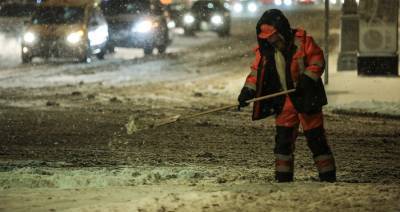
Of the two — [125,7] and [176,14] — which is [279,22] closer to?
[125,7]

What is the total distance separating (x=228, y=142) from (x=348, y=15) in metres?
11.4

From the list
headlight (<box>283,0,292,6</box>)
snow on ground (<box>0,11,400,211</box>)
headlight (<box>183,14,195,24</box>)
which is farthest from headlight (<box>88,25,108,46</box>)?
headlight (<box>283,0,292,6</box>)

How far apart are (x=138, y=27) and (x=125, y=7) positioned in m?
1.29

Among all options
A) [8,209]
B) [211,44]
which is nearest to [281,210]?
[8,209]

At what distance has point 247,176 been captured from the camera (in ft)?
27.8

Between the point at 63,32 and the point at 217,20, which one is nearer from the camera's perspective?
the point at 63,32

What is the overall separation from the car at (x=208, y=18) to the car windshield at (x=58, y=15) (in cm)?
1262

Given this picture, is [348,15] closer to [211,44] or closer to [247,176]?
[211,44]

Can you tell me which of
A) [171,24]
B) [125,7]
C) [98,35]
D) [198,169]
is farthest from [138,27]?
[198,169]

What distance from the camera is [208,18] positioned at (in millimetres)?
37688

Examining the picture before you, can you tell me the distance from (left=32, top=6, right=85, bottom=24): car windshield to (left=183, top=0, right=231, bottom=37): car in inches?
497

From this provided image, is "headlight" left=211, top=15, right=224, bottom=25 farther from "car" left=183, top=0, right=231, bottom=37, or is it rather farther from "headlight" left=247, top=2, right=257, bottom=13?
"headlight" left=247, top=2, right=257, bottom=13

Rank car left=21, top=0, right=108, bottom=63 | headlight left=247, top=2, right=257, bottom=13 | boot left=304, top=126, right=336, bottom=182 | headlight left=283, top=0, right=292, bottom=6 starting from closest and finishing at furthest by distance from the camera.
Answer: boot left=304, top=126, right=336, bottom=182, car left=21, top=0, right=108, bottom=63, headlight left=247, top=2, right=257, bottom=13, headlight left=283, top=0, right=292, bottom=6

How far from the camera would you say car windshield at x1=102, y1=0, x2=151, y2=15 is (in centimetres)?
2847
